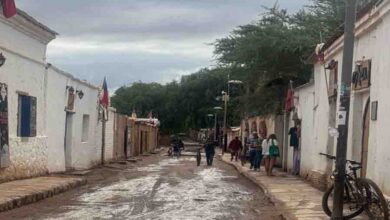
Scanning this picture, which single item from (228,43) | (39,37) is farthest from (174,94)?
(39,37)

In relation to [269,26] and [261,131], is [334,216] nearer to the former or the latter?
[269,26]

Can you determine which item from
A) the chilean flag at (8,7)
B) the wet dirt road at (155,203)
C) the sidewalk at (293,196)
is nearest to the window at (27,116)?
the wet dirt road at (155,203)

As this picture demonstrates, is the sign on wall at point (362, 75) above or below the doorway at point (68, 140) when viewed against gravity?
above

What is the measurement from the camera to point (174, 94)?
298 ft

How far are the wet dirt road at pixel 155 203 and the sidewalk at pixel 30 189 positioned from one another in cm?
20

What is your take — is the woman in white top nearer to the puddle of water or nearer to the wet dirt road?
the puddle of water

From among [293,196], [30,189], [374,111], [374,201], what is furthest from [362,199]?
[30,189]

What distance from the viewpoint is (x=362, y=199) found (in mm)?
10625

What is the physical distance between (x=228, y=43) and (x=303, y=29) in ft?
20.1

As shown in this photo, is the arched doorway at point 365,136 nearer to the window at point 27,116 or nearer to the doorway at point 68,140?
the window at point 27,116

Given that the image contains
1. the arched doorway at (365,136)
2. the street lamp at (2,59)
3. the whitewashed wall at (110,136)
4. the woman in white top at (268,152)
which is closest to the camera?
the arched doorway at (365,136)

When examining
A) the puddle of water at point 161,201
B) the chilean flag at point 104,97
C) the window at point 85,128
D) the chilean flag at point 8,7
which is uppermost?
the chilean flag at point 8,7

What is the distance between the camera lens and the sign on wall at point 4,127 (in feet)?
53.2

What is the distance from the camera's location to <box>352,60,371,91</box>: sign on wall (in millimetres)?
12750
